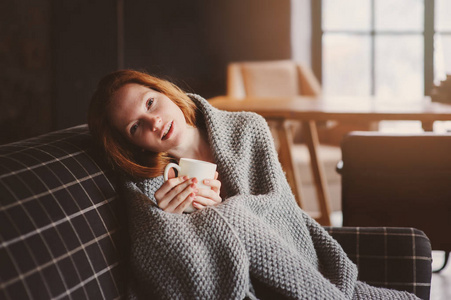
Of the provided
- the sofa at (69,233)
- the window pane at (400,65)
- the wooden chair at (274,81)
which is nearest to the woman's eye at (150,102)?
the sofa at (69,233)

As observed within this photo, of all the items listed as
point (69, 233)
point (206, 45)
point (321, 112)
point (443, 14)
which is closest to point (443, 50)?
point (443, 14)

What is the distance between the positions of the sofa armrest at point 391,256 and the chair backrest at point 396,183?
1.94ft

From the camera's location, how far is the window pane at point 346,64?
16.3ft

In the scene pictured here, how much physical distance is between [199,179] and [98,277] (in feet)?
0.85

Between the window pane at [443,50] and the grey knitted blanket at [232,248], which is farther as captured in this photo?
the window pane at [443,50]

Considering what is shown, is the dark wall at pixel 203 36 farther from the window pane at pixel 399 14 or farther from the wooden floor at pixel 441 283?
the wooden floor at pixel 441 283

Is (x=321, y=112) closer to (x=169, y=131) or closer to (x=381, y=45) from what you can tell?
(x=169, y=131)

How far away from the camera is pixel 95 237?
116cm

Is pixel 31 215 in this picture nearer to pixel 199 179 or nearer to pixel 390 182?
pixel 199 179

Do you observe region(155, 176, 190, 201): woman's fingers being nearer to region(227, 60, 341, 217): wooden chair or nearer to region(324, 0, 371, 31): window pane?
region(227, 60, 341, 217): wooden chair

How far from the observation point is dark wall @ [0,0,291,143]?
12.4 feet

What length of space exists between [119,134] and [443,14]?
4054mm

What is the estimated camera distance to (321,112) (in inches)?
116

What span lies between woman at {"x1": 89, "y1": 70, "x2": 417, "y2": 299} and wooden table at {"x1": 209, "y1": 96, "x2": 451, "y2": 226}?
1.50 meters
